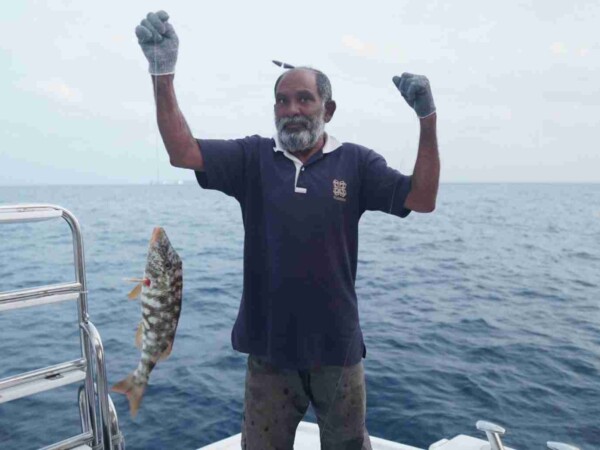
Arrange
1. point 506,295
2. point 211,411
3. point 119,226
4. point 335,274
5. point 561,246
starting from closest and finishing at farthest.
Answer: point 335,274, point 211,411, point 506,295, point 561,246, point 119,226

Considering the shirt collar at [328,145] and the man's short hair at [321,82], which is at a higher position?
the man's short hair at [321,82]

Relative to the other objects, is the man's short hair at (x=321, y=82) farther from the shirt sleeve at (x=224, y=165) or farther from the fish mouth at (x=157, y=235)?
the fish mouth at (x=157, y=235)

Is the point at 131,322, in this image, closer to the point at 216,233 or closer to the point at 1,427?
the point at 1,427

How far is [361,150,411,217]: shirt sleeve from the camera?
11.4ft

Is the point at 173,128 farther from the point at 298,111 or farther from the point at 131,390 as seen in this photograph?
the point at 131,390

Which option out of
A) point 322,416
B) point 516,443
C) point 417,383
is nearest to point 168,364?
point 417,383

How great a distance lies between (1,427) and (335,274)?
18.7ft

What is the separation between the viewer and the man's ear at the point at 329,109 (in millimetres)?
3679

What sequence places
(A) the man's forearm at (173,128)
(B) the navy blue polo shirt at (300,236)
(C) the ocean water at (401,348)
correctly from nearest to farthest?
(A) the man's forearm at (173,128) → (B) the navy blue polo shirt at (300,236) → (C) the ocean water at (401,348)

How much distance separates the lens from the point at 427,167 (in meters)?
3.36

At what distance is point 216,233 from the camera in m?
31.7

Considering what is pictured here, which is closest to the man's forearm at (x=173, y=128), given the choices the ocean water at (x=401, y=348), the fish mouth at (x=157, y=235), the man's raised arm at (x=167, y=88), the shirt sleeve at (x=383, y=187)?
the man's raised arm at (x=167, y=88)

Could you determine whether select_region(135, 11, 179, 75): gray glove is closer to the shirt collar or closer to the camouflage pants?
the shirt collar

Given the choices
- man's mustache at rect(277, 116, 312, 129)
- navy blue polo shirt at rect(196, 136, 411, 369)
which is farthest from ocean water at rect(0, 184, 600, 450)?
man's mustache at rect(277, 116, 312, 129)
